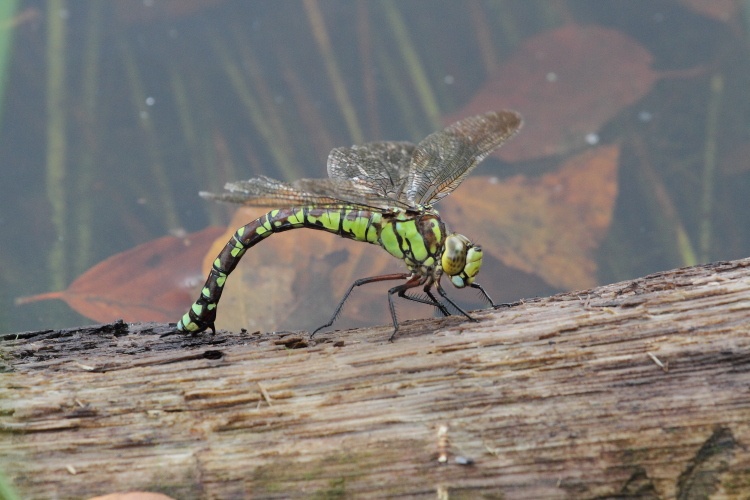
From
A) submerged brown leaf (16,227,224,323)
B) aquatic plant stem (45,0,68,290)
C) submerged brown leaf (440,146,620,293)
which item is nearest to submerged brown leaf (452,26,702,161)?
submerged brown leaf (440,146,620,293)

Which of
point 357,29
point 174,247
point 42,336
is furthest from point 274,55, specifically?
point 42,336

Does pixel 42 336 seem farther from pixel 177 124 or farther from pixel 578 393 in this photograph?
pixel 177 124

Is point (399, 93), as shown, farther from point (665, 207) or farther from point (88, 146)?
point (88, 146)

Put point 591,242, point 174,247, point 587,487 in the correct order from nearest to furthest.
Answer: point 587,487, point 174,247, point 591,242

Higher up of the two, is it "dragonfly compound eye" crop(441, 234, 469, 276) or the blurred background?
the blurred background

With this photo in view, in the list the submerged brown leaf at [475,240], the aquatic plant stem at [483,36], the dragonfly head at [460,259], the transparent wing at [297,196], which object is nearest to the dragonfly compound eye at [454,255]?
the dragonfly head at [460,259]

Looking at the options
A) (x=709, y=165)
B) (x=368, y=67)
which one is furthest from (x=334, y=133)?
(x=709, y=165)

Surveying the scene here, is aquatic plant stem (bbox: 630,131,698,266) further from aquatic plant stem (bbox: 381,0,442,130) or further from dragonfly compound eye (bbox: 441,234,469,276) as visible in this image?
dragonfly compound eye (bbox: 441,234,469,276)
